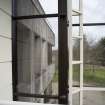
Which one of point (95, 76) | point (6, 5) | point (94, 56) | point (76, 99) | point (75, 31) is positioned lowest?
point (76, 99)

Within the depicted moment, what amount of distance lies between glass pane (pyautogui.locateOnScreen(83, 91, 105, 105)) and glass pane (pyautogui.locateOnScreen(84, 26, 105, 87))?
18 centimetres

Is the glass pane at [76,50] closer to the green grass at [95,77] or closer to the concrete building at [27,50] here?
the concrete building at [27,50]

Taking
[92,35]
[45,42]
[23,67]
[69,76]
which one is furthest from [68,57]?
[92,35]

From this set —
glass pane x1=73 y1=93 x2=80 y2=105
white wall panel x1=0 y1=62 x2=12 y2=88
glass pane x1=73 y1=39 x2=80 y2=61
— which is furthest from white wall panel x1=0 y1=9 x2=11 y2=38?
glass pane x1=73 y1=93 x2=80 y2=105

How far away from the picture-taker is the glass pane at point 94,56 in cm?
379

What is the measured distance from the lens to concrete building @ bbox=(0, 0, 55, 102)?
267cm

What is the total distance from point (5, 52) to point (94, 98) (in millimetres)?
2023

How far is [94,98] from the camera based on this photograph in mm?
3969

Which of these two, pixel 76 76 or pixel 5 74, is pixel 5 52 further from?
pixel 76 76

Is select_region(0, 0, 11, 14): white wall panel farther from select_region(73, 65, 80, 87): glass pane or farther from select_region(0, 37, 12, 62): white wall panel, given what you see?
select_region(73, 65, 80, 87): glass pane

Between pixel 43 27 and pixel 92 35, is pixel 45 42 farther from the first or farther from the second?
pixel 92 35

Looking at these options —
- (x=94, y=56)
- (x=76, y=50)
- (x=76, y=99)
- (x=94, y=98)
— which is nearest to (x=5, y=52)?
(x=76, y=50)

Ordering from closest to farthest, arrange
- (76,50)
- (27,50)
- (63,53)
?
(63,53) < (27,50) < (76,50)

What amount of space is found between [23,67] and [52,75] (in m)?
0.39
